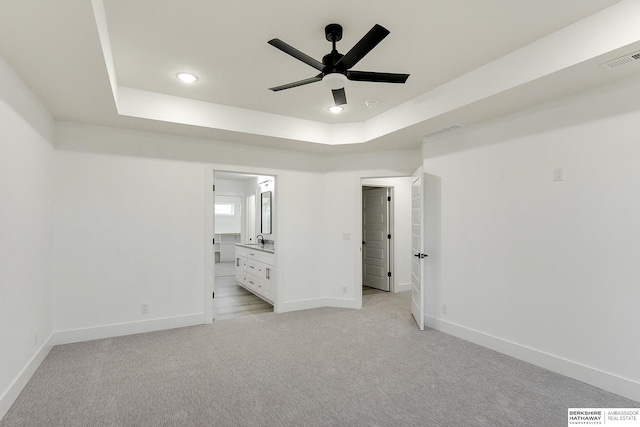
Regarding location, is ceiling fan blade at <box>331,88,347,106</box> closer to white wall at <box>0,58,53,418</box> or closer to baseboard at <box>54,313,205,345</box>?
white wall at <box>0,58,53,418</box>

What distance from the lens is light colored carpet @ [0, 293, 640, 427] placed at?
219 centimetres

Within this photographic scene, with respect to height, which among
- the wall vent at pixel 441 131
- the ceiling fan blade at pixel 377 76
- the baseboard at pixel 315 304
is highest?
the wall vent at pixel 441 131

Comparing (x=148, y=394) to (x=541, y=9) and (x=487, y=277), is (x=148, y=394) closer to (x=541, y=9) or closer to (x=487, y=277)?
(x=487, y=277)

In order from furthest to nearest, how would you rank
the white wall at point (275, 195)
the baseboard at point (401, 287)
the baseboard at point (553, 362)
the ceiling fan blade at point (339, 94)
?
the baseboard at point (401, 287)
the white wall at point (275, 195)
the ceiling fan blade at point (339, 94)
the baseboard at point (553, 362)

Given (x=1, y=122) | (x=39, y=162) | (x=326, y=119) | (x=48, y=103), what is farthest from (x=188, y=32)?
(x=326, y=119)

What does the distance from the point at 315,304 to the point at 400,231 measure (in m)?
2.34

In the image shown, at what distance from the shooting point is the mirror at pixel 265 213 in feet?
22.6

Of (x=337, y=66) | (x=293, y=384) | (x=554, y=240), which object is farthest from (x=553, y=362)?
(x=337, y=66)

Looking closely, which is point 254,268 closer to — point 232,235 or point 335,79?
point 335,79

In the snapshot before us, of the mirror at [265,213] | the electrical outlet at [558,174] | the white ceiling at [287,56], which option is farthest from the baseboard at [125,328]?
the electrical outlet at [558,174]

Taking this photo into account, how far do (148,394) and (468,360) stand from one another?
2.79 m

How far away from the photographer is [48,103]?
10.0 feet

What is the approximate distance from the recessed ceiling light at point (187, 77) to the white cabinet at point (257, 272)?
2.70 metres

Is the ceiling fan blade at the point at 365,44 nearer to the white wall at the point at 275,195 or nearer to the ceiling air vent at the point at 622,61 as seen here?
the ceiling air vent at the point at 622,61
